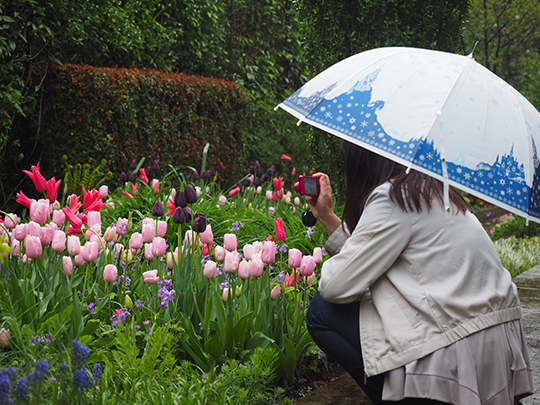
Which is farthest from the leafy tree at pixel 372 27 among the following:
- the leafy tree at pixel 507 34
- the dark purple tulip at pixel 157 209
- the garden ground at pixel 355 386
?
the leafy tree at pixel 507 34

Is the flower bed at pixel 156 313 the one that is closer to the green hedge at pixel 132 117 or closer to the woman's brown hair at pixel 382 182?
the woman's brown hair at pixel 382 182

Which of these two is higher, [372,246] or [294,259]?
[372,246]

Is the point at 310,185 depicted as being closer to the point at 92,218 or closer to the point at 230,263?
the point at 230,263

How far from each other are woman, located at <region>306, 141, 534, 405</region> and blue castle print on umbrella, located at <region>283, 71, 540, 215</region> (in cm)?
14

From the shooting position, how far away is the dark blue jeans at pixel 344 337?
1.92 metres

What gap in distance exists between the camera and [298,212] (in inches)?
174

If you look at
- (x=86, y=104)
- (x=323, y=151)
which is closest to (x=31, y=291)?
(x=323, y=151)

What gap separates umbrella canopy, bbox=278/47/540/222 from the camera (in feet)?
5.34

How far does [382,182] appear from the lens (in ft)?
6.01

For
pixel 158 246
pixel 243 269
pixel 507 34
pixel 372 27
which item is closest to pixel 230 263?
pixel 243 269

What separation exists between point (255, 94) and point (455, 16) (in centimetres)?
481

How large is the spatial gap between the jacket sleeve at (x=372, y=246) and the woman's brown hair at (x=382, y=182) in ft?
0.15

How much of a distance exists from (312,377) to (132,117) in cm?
407

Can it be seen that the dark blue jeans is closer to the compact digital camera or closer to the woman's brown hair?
the woman's brown hair
